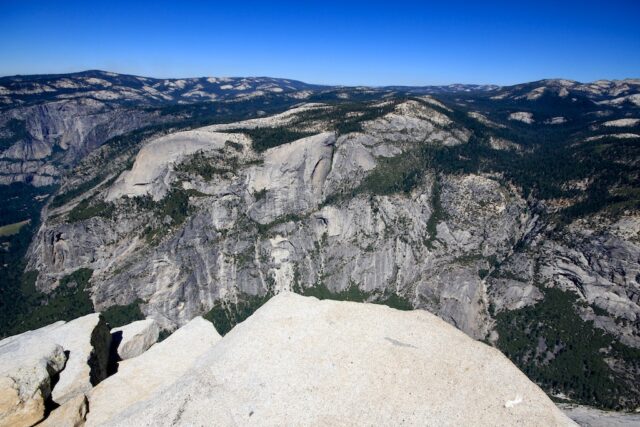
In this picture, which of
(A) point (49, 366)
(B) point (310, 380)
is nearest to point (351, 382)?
(B) point (310, 380)

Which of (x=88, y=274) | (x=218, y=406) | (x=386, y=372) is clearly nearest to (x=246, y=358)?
(x=218, y=406)

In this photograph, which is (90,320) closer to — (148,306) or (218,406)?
(218,406)

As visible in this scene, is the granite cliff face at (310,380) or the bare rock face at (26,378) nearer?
the bare rock face at (26,378)

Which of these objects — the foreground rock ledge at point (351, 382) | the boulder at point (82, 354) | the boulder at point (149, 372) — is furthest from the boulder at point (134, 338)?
the foreground rock ledge at point (351, 382)

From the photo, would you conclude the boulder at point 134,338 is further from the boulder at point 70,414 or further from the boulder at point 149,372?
the boulder at point 70,414

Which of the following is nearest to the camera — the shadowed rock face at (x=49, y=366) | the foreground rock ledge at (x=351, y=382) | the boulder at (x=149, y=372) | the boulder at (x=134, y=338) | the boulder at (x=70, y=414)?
the shadowed rock face at (x=49, y=366)

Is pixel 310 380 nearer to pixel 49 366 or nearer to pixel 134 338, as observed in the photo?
pixel 49 366
